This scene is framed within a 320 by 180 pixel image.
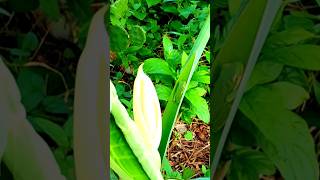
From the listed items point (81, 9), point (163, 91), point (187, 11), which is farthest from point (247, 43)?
point (187, 11)

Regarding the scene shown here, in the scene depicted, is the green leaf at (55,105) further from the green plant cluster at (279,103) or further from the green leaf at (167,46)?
the green leaf at (167,46)

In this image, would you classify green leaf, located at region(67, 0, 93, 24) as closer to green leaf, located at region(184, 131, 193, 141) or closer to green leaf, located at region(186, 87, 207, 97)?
green leaf, located at region(186, 87, 207, 97)

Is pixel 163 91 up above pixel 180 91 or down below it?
below

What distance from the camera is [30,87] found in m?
0.81

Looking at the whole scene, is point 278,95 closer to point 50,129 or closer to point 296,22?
point 296,22

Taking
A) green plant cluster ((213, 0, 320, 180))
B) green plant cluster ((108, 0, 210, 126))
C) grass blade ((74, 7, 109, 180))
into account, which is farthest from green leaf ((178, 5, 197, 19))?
grass blade ((74, 7, 109, 180))

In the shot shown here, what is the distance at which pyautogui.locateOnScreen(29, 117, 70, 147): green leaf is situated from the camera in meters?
0.82

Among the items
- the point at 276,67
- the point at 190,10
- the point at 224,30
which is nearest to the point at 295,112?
the point at 276,67

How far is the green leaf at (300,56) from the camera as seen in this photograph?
93 centimetres


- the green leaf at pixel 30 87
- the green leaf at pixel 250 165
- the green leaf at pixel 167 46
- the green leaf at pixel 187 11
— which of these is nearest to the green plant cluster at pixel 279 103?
the green leaf at pixel 250 165

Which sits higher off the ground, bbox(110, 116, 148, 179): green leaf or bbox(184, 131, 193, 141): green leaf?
bbox(110, 116, 148, 179): green leaf

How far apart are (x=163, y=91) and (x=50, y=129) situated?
107 centimetres

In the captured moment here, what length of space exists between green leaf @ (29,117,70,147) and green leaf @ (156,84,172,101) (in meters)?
1.04

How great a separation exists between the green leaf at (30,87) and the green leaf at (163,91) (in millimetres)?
1052
